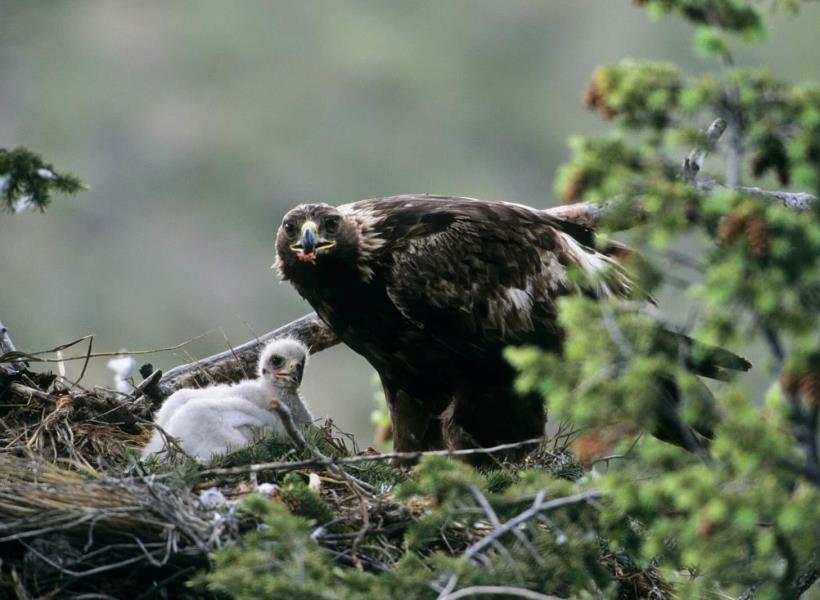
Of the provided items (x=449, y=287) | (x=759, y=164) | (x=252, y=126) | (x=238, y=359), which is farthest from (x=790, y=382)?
(x=252, y=126)

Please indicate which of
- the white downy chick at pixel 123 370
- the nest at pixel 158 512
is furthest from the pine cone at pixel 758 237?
the white downy chick at pixel 123 370

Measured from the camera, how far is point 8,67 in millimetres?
56312

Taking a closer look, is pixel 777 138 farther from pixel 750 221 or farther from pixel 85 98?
pixel 85 98

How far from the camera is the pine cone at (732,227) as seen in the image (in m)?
3.95

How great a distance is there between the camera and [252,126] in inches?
2260

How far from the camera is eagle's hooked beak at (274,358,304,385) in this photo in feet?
23.4

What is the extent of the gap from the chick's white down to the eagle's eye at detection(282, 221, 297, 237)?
20.6 inches

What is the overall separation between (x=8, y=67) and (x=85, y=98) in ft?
10.3

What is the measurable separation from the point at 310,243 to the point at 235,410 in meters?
0.86

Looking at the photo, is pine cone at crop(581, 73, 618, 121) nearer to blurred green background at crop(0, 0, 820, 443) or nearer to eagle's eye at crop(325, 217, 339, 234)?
eagle's eye at crop(325, 217, 339, 234)

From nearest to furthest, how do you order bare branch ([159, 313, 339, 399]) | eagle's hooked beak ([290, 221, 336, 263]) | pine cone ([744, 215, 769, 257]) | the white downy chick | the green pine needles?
pine cone ([744, 215, 769, 257]), the green pine needles, eagle's hooked beak ([290, 221, 336, 263]), the white downy chick, bare branch ([159, 313, 339, 399])

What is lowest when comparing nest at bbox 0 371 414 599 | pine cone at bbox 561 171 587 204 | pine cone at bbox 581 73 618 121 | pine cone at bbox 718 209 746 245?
nest at bbox 0 371 414 599

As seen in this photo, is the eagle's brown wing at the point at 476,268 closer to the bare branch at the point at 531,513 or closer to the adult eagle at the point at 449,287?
the adult eagle at the point at 449,287

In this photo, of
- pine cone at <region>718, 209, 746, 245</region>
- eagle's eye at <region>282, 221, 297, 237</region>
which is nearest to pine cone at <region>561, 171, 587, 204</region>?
pine cone at <region>718, 209, 746, 245</region>
